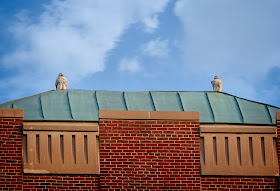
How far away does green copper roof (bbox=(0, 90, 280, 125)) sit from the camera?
1678 cm

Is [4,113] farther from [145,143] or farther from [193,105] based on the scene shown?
[193,105]

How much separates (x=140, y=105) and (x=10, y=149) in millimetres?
4086

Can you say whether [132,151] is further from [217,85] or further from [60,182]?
[217,85]

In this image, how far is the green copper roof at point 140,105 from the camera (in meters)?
16.8

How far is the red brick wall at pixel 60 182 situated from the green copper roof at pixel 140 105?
175 centimetres

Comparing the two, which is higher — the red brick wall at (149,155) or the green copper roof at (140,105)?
the green copper roof at (140,105)

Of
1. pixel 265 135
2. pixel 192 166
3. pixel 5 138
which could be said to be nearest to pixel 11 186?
pixel 5 138

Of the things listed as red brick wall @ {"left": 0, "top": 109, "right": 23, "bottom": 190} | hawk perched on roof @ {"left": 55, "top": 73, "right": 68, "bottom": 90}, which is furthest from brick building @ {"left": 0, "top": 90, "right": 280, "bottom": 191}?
hawk perched on roof @ {"left": 55, "top": 73, "right": 68, "bottom": 90}

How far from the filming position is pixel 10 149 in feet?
50.8

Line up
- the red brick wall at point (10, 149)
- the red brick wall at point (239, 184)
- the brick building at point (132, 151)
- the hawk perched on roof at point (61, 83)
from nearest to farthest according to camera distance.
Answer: the red brick wall at point (10, 149) < the brick building at point (132, 151) < the red brick wall at point (239, 184) < the hawk perched on roof at point (61, 83)

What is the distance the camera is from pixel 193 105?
58.2ft

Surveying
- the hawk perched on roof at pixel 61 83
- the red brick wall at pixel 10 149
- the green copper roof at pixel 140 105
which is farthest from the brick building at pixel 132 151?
the hawk perched on roof at pixel 61 83

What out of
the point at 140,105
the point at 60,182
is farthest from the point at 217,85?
the point at 60,182

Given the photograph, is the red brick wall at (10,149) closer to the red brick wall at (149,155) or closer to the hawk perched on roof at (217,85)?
the red brick wall at (149,155)
